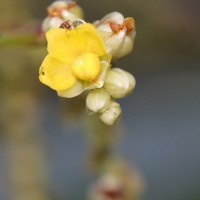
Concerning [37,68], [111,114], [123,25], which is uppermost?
[37,68]

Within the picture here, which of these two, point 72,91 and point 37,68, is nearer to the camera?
point 72,91

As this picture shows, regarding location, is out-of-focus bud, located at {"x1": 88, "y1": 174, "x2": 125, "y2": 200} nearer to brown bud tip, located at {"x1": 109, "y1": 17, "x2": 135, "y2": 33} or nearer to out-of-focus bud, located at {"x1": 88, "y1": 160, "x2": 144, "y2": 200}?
out-of-focus bud, located at {"x1": 88, "y1": 160, "x2": 144, "y2": 200}

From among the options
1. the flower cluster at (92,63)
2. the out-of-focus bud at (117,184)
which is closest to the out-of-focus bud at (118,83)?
the flower cluster at (92,63)

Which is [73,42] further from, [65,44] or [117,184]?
[117,184]

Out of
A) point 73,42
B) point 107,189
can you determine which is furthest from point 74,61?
point 107,189

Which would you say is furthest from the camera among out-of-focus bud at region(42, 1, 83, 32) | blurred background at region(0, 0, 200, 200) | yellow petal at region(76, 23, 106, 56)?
blurred background at region(0, 0, 200, 200)

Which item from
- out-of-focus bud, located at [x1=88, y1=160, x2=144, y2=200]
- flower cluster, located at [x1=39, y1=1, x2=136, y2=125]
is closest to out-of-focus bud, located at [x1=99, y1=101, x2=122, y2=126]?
flower cluster, located at [x1=39, y1=1, x2=136, y2=125]

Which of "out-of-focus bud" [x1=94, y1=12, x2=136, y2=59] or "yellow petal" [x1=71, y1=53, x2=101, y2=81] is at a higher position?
"out-of-focus bud" [x1=94, y1=12, x2=136, y2=59]

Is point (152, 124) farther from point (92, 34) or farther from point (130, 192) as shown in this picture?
point (92, 34)

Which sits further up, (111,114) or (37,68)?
(37,68)
